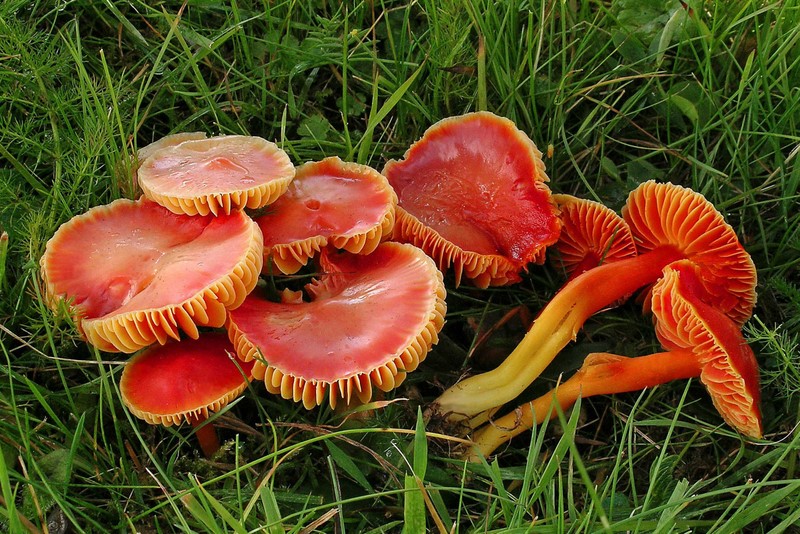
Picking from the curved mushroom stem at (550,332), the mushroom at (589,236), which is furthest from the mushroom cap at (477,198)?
the curved mushroom stem at (550,332)

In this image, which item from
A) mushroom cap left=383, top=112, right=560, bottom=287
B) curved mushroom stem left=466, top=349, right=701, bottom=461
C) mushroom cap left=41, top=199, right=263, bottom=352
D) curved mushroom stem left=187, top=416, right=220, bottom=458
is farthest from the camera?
mushroom cap left=383, top=112, right=560, bottom=287

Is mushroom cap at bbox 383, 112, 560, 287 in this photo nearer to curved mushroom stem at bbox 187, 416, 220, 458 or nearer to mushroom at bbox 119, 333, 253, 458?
mushroom at bbox 119, 333, 253, 458

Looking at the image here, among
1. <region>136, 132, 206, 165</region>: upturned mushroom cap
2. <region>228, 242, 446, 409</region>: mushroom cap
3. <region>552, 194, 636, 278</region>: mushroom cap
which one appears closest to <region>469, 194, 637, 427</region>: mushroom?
<region>552, 194, 636, 278</region>: mushroom cap

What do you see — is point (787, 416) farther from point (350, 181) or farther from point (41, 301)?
point (41, 301)

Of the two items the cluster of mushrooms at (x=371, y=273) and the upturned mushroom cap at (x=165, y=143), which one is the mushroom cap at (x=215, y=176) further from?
the upturned mushroom cap at (x=165, y=143)

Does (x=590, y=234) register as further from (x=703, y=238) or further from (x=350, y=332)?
(x=350, y=332)

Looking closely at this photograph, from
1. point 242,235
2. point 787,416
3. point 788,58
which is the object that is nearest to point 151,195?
point 242,235
